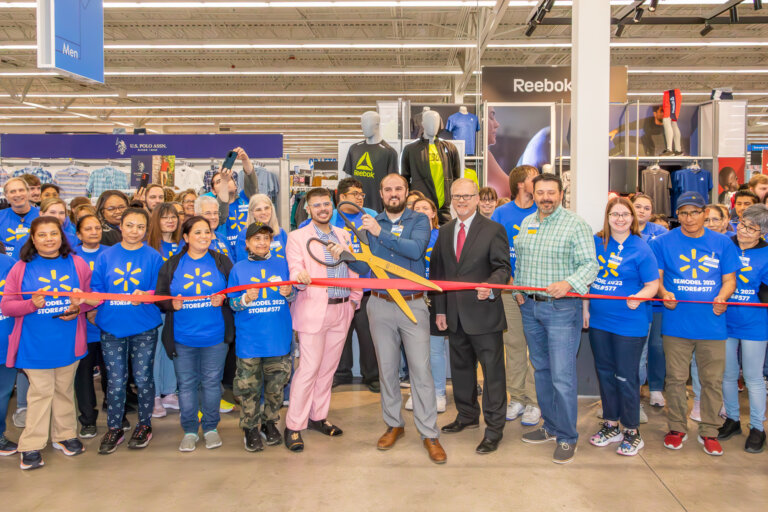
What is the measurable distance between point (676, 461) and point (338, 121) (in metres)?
21.7

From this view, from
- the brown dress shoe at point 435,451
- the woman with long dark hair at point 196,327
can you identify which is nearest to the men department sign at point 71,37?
the woman with long dark hair at point 196,327

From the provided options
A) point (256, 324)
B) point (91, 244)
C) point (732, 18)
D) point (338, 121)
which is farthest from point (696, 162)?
point (338, 121)

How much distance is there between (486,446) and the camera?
3.89 m

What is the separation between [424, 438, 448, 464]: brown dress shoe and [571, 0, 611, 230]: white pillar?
2.36m

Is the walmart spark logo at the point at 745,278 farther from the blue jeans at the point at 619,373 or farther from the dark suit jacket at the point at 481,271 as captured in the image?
the dark suit jacket at the point at 481,271

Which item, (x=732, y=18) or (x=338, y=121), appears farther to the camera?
(x=338, y=121)

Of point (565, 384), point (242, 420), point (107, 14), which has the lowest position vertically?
point (242, 420)

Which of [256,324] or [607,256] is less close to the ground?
[607,256]

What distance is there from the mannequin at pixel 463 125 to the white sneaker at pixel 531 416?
4.33 metres

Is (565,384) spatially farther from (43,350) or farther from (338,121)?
(338,121)

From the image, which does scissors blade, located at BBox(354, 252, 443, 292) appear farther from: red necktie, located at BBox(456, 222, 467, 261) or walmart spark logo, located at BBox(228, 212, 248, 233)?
walmart spark logo, located at BBox(228, 212, 248, 233)

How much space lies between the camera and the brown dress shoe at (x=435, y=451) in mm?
3730

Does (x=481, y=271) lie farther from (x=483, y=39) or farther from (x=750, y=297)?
(x=483, y=39)

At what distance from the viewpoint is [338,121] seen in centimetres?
2400
